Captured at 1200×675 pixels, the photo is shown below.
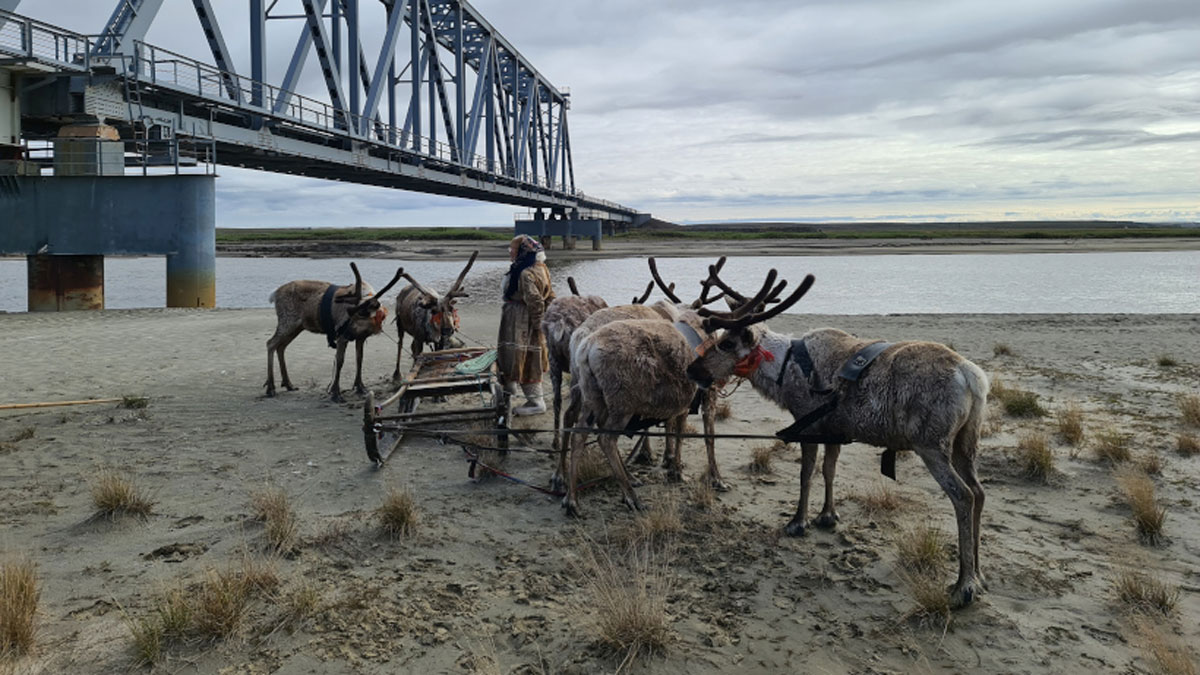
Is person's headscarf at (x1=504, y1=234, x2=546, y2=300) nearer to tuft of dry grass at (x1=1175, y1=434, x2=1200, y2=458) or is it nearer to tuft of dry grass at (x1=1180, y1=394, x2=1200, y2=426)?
tuft of dry grass at (x1=1175, y1=434, x2=1200, y2=458)

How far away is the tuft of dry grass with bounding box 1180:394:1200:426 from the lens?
31.6ft

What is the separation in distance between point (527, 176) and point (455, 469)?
6590 centimetres

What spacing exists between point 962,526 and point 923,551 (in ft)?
1.87

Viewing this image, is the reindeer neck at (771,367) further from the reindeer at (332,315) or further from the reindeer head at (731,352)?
the reindeer at (332,315)

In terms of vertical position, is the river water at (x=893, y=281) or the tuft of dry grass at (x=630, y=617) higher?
the river water at (x=893, y=281)

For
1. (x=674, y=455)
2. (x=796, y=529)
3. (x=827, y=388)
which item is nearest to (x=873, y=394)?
(x=827, y=388)

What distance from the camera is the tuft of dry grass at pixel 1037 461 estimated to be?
7.61 metres

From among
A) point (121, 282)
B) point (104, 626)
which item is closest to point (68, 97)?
point (104, 626)

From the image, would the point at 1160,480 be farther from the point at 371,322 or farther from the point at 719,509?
the point at 371,322

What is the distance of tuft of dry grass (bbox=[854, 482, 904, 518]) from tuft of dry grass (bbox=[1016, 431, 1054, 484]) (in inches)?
67.5

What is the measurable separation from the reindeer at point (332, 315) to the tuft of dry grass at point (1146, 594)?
28.7 ft

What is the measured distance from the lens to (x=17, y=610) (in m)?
4.23

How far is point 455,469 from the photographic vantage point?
315 inches

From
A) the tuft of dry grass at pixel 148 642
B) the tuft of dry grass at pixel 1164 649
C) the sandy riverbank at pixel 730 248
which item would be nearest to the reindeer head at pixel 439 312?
the tuft of dry grass at pixel 148 642
